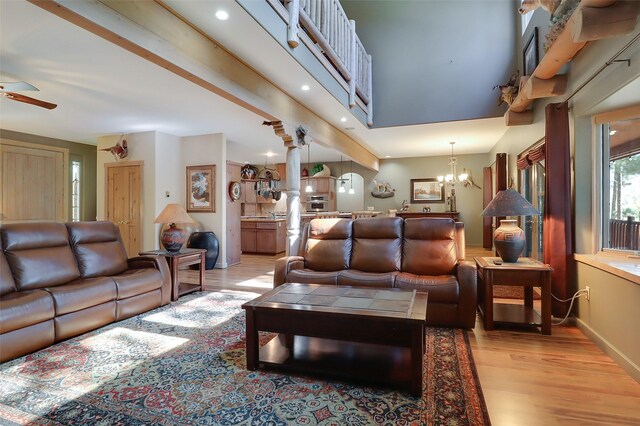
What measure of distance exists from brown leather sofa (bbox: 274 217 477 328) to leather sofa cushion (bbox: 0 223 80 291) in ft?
6.64

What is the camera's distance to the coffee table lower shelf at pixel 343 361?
2.06 meters

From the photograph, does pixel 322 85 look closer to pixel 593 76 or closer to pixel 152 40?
pixel 152 40

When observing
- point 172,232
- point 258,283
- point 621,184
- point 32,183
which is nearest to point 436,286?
point 621,184

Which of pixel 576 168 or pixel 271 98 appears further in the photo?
pixel 271 98

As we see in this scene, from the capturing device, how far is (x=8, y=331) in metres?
2.44

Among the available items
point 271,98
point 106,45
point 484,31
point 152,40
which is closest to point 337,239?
point 271,98

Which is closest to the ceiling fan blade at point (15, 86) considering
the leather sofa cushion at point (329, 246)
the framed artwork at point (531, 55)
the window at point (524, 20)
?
the leather sofa cushion at point (329, 246)

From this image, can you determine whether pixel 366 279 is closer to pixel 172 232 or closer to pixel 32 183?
pixel 172 232

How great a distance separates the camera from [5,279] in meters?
2.79

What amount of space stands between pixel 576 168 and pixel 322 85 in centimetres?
274

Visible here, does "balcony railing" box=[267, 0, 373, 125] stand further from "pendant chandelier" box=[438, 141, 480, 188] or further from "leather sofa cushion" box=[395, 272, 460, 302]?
"pendant chandelier" box=[438, 141, 480, 188]

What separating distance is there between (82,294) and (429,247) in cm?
329

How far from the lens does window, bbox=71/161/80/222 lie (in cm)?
715

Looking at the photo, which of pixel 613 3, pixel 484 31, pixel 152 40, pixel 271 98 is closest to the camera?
pixel 613 3
